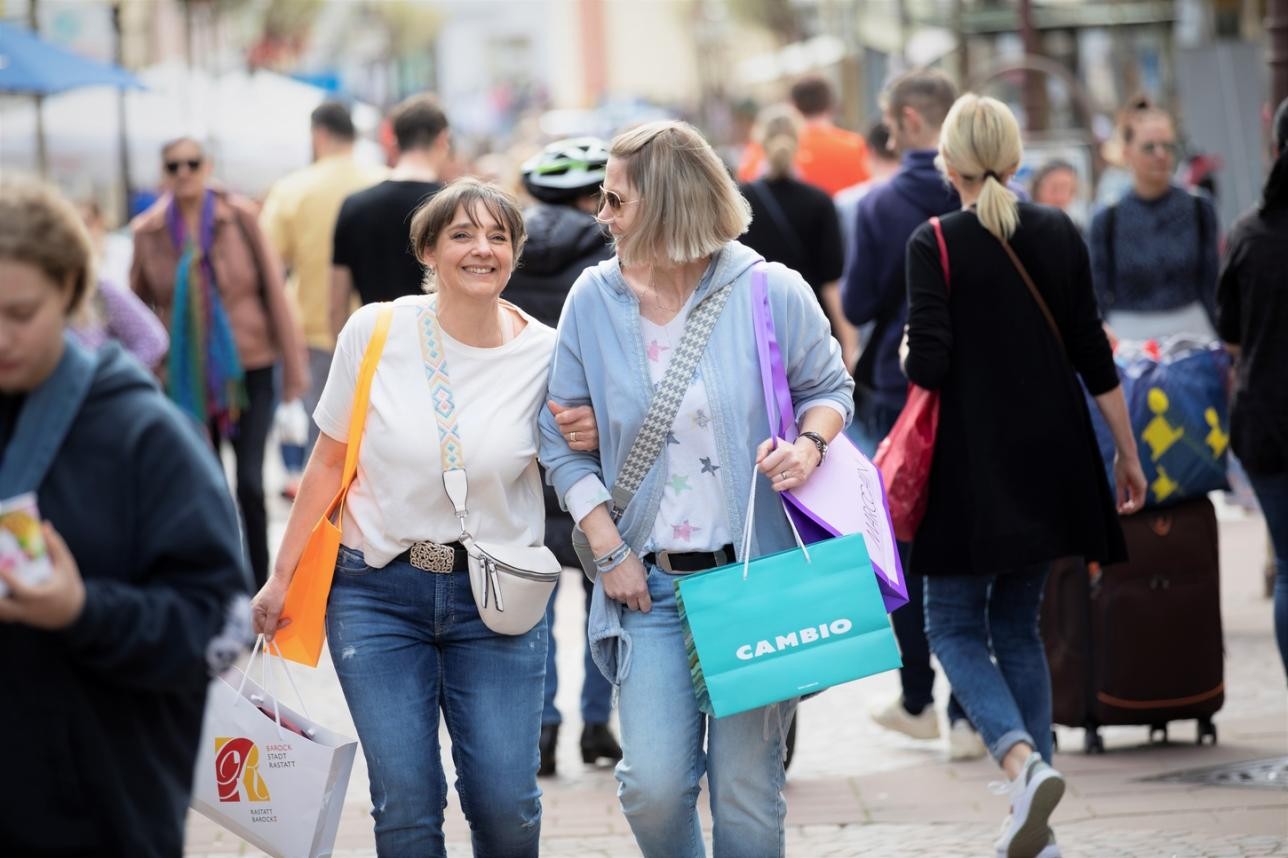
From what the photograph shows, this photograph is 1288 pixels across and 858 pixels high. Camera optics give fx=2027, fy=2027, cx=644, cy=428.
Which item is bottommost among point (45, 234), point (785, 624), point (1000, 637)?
point (1000, 637)

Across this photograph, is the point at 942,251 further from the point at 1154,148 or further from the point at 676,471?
the point at 1154,148

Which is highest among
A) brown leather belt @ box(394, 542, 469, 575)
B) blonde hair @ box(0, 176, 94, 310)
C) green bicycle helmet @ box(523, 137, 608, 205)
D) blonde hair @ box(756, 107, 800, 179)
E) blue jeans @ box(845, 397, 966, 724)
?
blonde hair @ box(0, 176, 94, 310)

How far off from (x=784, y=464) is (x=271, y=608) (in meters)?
1.20

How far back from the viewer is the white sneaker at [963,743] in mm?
6629

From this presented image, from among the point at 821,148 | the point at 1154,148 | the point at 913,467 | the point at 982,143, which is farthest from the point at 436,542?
the point at 821,148

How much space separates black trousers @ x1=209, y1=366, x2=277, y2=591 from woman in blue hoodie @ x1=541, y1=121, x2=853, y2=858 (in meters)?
4.80

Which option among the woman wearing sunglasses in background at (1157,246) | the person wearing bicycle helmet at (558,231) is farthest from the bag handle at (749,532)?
the woman wearing sunglasses in background at (1157,246)

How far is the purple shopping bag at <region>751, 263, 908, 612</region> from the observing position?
4.07 m

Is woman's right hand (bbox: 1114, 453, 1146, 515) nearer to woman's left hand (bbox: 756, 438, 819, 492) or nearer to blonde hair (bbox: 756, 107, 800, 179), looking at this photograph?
woman's left hand (bbox: 756, 438, 819, 492)

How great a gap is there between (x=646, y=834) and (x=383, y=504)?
885 millimetres

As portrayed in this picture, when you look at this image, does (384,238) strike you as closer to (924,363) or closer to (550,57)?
(924,363)

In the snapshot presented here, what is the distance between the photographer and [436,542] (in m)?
4.27

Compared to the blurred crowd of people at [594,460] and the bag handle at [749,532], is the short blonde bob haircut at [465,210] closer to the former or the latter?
Answer: the blurred crowd of people at [594,460]

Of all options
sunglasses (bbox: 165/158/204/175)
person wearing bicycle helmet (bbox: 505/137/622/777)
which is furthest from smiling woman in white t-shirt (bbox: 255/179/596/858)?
sunglasses (bbox: 165/158/204/175)
